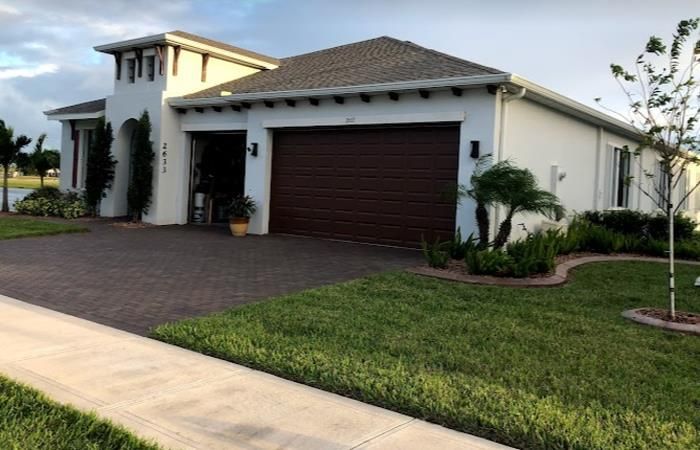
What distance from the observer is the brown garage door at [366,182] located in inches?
504

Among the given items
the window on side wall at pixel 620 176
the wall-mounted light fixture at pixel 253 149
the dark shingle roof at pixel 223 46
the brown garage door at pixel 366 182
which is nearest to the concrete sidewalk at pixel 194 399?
the brown garage door at pixel 366 182

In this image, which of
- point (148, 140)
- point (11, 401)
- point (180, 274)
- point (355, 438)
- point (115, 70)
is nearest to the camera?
point (355, 438)

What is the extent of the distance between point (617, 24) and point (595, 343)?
809 centimetres

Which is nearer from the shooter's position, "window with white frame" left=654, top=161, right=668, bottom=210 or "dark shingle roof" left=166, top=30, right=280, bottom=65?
"window with white frame" left=654, top=161, right=668, bottom=210

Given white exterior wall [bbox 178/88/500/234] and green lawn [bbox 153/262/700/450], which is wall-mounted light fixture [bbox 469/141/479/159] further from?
green lawn [bbox 153/262/700/450]

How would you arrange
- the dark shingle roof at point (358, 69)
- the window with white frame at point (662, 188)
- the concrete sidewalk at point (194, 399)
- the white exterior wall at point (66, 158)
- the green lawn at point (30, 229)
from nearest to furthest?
the concrete sidewalk at point (194, 399)
the window with white frame at point (662, 188)
the dark shingle roof at point (358, 69)
the green lawn at point (30, 229)
the white exterior wall at point (66, 158)

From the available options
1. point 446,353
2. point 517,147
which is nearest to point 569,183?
point 517,147

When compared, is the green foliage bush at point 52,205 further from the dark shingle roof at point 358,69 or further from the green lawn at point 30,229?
the dark shingle roof at point 358,69

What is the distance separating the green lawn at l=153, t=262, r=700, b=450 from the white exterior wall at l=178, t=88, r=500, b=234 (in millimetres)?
4314

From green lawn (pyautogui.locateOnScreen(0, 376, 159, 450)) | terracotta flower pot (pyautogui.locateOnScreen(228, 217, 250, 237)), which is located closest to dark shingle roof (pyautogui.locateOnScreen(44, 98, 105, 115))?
terracotta flower pot (pyautogui.locateOnScreen(228, 217, 250, 237))

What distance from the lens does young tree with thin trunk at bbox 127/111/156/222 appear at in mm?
17125

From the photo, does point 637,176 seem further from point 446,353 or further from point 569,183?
point 446,353

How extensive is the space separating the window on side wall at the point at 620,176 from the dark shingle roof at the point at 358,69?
672cm

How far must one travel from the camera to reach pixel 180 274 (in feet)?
31.1
